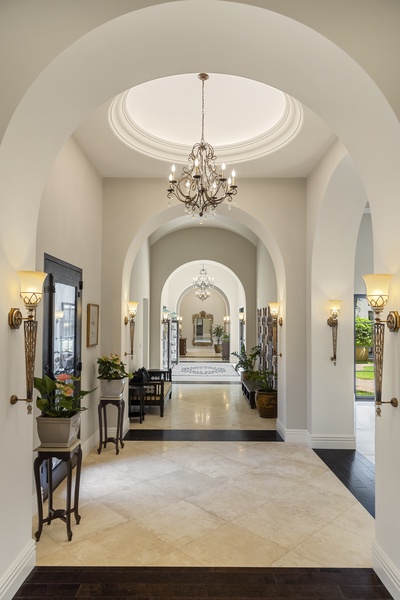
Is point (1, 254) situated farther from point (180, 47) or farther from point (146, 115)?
point (146, 115)

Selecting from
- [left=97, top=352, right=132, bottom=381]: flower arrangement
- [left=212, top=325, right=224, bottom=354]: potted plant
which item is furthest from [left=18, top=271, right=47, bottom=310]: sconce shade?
[left=212, top=325, right=224, bottom=354]: potted plant

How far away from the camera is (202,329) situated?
28375 mm

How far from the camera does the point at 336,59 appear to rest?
2697 mm

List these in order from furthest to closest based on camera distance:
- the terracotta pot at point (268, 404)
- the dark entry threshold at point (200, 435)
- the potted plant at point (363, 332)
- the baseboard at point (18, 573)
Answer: the potted plant at point (363, 332) < the terracotta pot at point (268, 404) < the dark entry threshold at point (200, 435) < the baseboard at point (18, 573)

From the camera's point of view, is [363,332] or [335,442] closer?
[335,442]

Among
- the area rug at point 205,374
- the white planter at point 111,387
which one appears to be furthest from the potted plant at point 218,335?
the white planter at point 111,387

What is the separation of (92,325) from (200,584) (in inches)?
149

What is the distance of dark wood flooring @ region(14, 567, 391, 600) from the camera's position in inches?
108

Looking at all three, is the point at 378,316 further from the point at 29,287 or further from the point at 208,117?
the point at 208,117

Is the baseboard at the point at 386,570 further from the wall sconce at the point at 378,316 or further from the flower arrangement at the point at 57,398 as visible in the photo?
the flower arrangement at the point at 57,398

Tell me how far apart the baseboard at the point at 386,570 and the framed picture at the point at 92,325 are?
4128 mm

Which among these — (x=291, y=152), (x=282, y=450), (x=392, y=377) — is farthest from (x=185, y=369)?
(x=392, y=377)

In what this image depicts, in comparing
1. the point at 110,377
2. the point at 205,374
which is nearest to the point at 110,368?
the point at 110,377

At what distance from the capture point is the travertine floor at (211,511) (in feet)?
10.5
